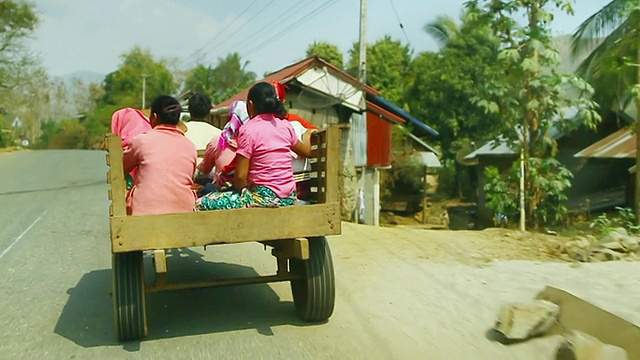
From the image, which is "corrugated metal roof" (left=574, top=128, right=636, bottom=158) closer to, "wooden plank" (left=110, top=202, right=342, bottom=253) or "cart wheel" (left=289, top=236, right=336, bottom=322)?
"cart wheel" (left=289, top=236, right=336, bottom=322)

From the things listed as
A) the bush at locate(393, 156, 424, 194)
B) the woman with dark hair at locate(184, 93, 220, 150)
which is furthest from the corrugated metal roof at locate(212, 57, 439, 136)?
the woman with dark hair at locate(184, 93, 220, 150)

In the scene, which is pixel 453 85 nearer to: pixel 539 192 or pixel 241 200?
pixel 539 192

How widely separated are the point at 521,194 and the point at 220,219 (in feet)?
31.0

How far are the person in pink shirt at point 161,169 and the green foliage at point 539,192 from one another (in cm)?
917

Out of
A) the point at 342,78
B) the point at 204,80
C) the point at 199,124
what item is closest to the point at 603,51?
the point at 342,78

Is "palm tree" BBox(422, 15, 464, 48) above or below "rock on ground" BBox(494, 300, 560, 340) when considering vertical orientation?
above

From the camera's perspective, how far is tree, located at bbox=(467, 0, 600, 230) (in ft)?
43.9

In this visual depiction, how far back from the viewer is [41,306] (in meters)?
6.72

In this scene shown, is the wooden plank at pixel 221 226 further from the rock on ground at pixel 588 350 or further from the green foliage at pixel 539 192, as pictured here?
the green foliage at pixel 539 192

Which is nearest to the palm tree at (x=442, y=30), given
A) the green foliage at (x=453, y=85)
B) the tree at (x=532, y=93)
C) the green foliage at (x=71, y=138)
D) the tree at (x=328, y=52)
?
the green foliage at (x=453, y=85)

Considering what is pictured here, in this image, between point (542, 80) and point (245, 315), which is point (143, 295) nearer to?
point (245, 315)

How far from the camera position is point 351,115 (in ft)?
86.0

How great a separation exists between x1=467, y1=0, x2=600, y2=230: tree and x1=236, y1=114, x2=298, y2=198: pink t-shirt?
8462mm

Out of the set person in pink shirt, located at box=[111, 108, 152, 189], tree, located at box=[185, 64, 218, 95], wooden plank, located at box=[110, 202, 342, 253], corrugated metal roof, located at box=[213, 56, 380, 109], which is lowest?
wooden plank, located at box=[110, 202, 342, 253]
